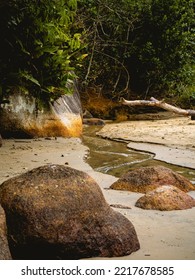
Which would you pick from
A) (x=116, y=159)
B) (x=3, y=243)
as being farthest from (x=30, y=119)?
(x=3, y=243)

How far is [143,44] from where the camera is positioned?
17.1 metres

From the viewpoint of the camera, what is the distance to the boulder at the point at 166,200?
4352mm

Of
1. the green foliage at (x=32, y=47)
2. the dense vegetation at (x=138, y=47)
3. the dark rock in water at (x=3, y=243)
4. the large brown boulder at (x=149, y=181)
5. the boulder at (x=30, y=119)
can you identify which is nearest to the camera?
the dark rock in water at (x=3, y=243)

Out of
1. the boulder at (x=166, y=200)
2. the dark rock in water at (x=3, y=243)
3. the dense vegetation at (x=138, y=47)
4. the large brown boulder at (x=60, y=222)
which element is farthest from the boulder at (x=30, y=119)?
the dark rock in water at (x=3, y=243)

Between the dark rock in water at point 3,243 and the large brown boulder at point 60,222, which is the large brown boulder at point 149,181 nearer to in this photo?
the large brown boulder at point 60,222

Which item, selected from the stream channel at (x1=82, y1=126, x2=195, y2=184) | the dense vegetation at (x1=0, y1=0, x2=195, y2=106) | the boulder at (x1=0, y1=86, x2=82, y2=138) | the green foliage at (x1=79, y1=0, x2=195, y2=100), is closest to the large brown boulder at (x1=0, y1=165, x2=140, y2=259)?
the stream channel at (x1=82, y1=126, x2=195, y2=184)

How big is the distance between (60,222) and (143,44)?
1471cm

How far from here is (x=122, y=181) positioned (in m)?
5.44

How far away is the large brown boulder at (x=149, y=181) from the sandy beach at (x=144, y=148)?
142 millimetres

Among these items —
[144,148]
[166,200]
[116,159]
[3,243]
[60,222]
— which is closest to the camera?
[3,243]

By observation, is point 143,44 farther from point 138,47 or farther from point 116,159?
point 116,159

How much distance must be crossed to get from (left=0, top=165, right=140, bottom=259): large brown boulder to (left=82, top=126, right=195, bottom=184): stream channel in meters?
2.96
